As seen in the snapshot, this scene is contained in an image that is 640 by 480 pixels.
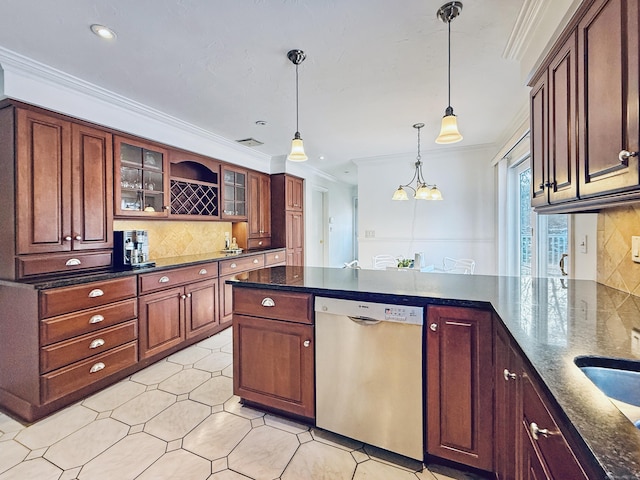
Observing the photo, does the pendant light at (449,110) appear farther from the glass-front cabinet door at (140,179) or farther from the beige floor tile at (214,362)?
the glass-front cabinet door at (140,179)

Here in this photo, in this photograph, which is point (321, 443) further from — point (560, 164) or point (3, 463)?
point (560, 164)

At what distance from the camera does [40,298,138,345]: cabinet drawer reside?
2.05 meters

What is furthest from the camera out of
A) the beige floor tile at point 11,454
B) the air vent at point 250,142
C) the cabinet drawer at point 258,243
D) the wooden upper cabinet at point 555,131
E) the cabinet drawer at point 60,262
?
the cabinet drawer at point 258,243

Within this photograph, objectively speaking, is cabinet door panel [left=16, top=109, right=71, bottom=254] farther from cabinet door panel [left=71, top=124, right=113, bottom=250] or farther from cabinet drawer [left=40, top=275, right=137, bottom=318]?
cabinet drawer [left=40, top=275, right=137, bottom=318]

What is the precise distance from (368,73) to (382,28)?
524 mm

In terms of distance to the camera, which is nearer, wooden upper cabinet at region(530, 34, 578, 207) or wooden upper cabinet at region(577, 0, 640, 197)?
wooden upper cabinet at region(577, 0, 640, 197)

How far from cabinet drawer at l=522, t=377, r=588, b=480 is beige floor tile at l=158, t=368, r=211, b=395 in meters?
2.33

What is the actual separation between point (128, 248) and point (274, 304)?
5.61 ft

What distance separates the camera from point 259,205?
195 inches

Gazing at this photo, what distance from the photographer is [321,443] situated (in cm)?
179

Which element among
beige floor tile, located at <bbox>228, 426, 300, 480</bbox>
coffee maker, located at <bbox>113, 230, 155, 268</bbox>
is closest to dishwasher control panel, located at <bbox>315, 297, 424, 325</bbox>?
beige floor tile, located at <bbox>228, 426, 300, 480</bbox>

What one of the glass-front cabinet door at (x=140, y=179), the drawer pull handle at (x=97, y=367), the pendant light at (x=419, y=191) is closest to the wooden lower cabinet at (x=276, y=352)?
the drawer pull handle at (x=97, y=367)

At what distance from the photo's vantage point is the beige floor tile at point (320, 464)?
1.56 m

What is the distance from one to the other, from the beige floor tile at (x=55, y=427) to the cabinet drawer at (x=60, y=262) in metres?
1.02
